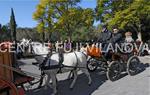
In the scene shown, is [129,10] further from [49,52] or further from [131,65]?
[49,52]

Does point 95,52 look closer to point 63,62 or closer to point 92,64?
point 92,64

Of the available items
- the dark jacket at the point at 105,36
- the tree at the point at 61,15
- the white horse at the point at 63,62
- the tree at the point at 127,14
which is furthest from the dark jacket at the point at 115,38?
the tree at the point at 61,15

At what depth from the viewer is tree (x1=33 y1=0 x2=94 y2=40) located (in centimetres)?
4166

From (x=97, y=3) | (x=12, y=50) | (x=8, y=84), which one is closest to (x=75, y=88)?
(x=12, y=50)

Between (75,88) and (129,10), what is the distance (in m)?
28.2

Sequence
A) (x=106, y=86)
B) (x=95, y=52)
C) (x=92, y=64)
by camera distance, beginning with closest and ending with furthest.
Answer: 1. (x=106, y=86)
2. (x=95, y=52)
3. (x=92, y=64)

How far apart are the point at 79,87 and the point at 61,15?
3136cm

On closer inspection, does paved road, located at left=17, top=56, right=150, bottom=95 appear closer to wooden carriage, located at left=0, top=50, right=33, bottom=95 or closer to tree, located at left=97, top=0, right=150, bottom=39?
wooden carriage, located at left=0, top=50, right=33, bottom=95

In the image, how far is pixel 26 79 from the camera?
879 centimetres

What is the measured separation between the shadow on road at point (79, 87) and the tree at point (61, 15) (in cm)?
2873

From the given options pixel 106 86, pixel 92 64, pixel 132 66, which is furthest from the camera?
pixel 92 64

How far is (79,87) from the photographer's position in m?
11.4

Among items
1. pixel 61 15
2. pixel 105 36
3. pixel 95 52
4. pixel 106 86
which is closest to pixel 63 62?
pixel 106 86

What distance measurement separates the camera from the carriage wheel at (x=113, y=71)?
1209cm
